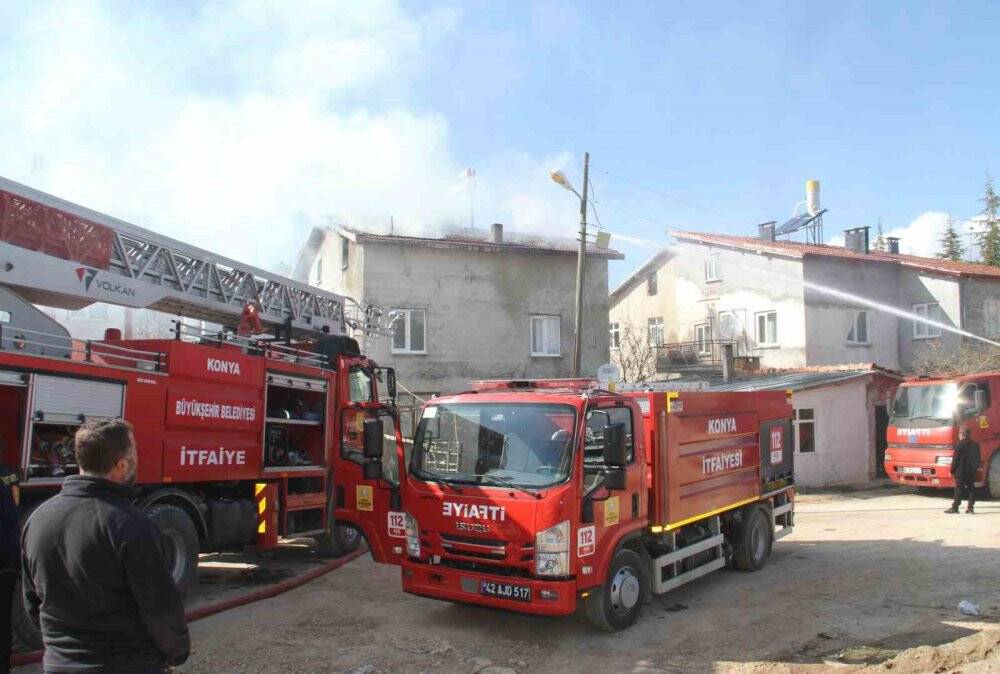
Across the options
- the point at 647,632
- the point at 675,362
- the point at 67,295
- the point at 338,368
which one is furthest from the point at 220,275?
the point at 675,362

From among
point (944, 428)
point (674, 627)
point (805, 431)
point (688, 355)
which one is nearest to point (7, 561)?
point (674, 627)

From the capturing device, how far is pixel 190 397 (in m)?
7.91

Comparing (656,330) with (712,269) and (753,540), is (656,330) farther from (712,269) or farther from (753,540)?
(753,540)

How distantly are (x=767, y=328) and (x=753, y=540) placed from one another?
69.5ft

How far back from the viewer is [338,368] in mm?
10594

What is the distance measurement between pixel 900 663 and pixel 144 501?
6621mm

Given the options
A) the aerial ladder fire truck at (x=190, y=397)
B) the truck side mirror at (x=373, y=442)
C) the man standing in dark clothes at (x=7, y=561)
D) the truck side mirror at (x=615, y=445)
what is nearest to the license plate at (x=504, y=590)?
the truck side mirror at (x=615, y=445)

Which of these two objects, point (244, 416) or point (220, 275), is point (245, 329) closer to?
point (220, 275)

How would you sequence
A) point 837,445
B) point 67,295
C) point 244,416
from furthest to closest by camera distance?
point 837,445, point 244,416, point 67,295

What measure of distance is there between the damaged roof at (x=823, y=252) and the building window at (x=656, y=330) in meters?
3.78

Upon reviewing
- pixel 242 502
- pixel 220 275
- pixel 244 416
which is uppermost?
pixel 220 275

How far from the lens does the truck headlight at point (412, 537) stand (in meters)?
7.21

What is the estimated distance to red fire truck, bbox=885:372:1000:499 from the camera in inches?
669

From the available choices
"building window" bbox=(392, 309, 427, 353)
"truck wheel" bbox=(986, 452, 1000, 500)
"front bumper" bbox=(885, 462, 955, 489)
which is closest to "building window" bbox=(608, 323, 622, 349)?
"building window" bbox=(392, 309, 427, 353)
